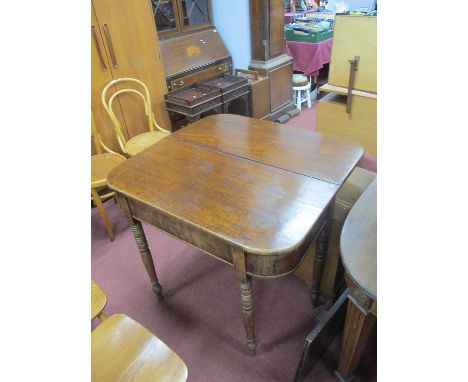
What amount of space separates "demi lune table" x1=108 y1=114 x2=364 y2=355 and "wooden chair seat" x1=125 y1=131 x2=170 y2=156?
0.81 m

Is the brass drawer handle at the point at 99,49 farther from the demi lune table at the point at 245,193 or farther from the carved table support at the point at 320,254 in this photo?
the carved table support at the point at 320,254

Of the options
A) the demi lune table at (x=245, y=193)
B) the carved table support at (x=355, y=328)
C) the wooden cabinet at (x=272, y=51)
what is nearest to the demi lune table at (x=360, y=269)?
the carved table support at (x=355, y=328)

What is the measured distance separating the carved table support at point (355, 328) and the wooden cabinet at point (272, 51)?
2670 mm

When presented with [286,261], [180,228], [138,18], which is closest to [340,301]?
[286,261]

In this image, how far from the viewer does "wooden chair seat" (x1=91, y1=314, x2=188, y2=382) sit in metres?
0.87

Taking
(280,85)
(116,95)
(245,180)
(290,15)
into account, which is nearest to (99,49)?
(116,95)

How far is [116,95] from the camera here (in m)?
2.38

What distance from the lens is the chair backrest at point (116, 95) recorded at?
89.2 inches

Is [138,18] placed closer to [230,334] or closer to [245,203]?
Result: [245,203]

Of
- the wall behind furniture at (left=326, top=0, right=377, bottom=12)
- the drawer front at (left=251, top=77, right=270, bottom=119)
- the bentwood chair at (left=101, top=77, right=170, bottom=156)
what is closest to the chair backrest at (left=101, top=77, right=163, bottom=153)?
the bentwood chair at (left=101, top=77, right=170, bottom=156)
